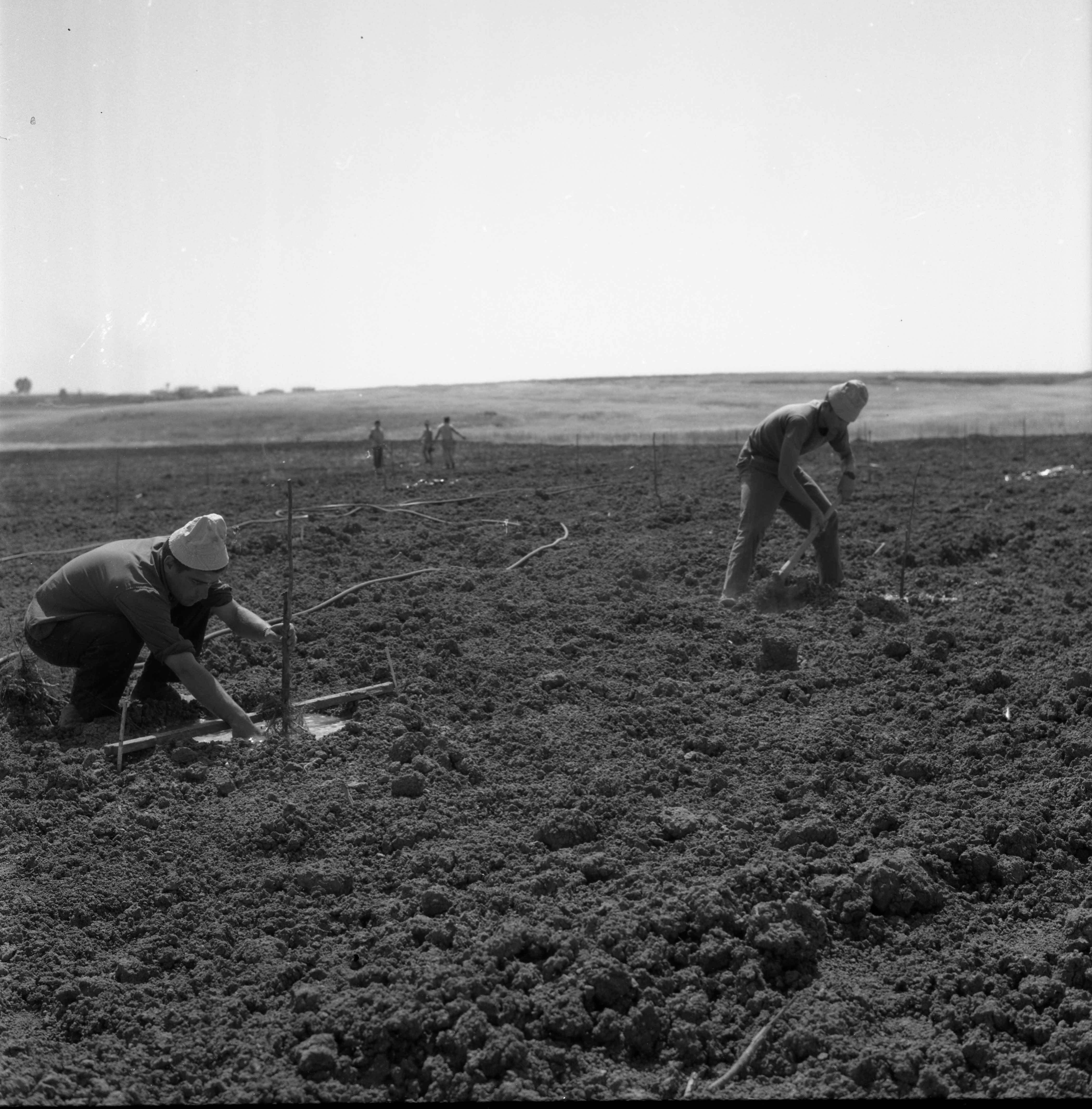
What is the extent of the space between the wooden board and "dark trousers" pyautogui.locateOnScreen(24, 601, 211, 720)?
0.93 ft

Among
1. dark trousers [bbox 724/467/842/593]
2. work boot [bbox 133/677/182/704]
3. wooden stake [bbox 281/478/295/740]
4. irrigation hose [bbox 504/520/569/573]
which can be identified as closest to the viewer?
wooden stake [bbox 281/478/295/740]

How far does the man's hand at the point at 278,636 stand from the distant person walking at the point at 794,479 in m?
2.47

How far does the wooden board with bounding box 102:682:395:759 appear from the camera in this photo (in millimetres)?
4414

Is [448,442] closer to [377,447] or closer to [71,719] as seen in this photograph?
[377,447]

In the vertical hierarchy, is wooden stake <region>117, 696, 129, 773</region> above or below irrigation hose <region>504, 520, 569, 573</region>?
below

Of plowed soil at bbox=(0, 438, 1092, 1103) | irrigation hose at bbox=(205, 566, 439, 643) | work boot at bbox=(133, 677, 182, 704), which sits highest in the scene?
irrigation hose at bbox=(205, 566, 439, 643)

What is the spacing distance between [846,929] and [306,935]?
4.81ft

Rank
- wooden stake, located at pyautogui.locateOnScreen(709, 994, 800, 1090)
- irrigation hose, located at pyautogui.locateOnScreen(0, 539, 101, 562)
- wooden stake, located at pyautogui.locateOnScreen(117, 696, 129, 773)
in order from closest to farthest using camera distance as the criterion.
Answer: wooden stake, located at pyautogui.locateOnScreen(709, 994, 800, 1090) < wooden stake, located at pyautogui.locateOnScreen(117, 696, 129, 773) < irrigation hose, located at pyautogui.locateOnScreen(0, 539, 101, 562)

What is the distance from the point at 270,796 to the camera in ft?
13.2

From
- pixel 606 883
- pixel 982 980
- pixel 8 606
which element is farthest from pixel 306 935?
pixel 8 606

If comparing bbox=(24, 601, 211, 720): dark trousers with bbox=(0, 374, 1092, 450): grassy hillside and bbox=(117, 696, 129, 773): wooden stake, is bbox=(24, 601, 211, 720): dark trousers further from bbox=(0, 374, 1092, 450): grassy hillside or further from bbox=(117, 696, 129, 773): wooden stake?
bbox=(0, 374, 1092, 450): grassy hillside

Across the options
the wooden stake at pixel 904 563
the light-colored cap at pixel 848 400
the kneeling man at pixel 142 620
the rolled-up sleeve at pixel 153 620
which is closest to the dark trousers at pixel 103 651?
the kneeling man at pixel 142 620

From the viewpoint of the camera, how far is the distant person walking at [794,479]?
21.0 feet

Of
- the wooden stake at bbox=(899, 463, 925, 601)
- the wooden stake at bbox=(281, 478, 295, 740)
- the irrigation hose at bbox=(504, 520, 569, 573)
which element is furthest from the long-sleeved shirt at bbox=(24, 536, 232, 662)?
the wooden stake at bbox=(899, 463, 925, 601)
